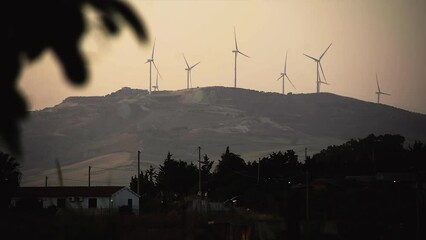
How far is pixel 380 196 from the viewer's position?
165ft

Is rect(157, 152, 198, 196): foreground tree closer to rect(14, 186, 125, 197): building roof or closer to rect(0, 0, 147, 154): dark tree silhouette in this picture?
rect(14, 186, 125, 197): building roof

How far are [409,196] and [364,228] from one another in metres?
13.5

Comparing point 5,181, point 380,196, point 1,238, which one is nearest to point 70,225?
point 1,238

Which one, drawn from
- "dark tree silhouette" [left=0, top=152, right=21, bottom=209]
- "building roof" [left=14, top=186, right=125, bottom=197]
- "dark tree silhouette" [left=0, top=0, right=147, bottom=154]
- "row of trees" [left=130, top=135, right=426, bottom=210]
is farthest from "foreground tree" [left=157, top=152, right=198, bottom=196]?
"dark tree silhouette" [left=0, top=0, right=147, bottom=154]

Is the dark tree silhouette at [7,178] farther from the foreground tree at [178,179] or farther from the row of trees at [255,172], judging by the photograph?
the foreground tree at [178,179]

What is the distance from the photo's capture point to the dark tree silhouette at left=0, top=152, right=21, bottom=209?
59.6 meters

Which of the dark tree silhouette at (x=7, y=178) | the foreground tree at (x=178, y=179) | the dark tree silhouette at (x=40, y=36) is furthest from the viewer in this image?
the foreground tree at (x=178, y=179)

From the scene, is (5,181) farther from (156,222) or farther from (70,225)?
(70,225)

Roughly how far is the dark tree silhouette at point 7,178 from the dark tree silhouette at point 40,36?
56.4 metres

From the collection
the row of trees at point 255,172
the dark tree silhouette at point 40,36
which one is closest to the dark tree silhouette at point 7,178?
the row of trees at point 255,172

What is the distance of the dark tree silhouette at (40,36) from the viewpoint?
3.38m

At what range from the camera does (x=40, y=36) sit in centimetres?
347

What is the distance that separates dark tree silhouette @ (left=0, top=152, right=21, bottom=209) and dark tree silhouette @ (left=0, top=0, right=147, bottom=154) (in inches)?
2221

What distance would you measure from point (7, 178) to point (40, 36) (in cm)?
6280
